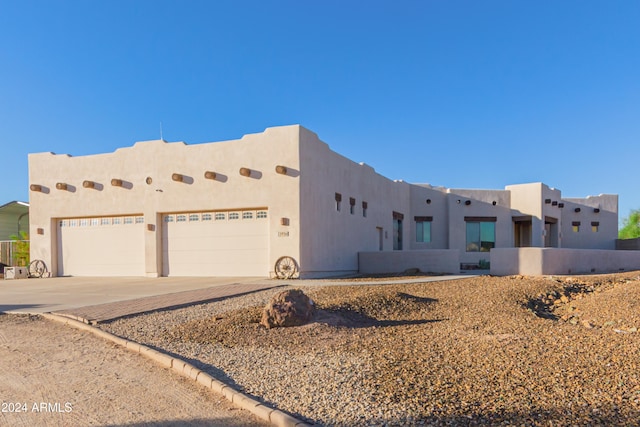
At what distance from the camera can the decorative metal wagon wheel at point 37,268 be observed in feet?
63.1

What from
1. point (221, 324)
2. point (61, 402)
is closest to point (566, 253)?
point (221, 324)

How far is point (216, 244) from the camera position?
16812 mm

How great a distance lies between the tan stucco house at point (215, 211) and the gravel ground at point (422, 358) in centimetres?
674

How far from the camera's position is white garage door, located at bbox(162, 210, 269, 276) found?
53.1 feet

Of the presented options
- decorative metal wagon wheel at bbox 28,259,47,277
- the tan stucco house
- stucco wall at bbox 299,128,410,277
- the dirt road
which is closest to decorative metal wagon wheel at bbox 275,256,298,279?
the tan stucco house

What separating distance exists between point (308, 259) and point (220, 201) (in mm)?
4126

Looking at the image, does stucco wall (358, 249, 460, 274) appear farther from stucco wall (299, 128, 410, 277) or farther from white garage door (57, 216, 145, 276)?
white garage door (57, 216, 145, 276)

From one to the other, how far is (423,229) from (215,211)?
51.7 feet

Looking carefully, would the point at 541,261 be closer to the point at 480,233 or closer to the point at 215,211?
the point at 480,233

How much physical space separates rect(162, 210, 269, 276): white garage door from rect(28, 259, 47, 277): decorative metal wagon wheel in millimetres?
6332

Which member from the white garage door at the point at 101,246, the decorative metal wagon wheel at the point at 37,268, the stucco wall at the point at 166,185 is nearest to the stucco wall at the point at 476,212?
the stucco wall at the point at 166,185

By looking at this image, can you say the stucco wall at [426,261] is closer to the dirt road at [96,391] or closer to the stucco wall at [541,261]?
the stucco wall at [541,261]

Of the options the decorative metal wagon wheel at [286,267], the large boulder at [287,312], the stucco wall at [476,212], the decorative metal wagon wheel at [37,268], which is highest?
the stucco wall at [476,212]

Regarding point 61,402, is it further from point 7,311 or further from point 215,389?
point 7,311
